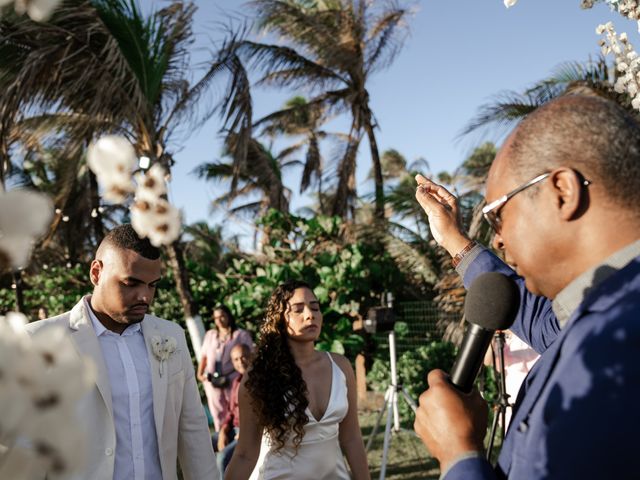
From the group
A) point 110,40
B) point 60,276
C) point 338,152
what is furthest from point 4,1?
point 338,152

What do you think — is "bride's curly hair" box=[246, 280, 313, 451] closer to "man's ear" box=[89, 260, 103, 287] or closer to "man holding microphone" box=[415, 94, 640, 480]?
"man's ear" box=[89, 260, 103, 287]

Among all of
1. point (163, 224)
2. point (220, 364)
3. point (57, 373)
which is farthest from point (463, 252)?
point (220, 364)

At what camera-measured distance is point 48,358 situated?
0.66 meters

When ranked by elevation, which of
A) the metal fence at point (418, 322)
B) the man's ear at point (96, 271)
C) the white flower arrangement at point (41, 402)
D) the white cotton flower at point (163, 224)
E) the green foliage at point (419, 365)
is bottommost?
the green foliage at point (419, 365)

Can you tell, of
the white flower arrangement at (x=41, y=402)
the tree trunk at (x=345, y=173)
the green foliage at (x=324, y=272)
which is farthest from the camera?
the tree trunk at (x=345, y=173)

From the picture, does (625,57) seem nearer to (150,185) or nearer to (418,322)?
(150,185)

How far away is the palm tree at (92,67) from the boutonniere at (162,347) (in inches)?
202

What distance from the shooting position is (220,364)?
7.91 metres

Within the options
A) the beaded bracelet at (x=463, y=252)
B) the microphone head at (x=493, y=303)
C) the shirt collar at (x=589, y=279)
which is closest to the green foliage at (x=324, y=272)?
the beaded bracelet at (x=463, y=252)

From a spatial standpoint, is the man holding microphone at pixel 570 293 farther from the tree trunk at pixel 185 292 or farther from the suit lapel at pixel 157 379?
the tree trunk at pixel 185 292

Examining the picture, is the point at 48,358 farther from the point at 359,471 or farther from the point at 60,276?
the point at 60,276

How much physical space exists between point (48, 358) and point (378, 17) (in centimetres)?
1585

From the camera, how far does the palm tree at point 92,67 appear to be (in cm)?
802

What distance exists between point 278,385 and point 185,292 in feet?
18.2
